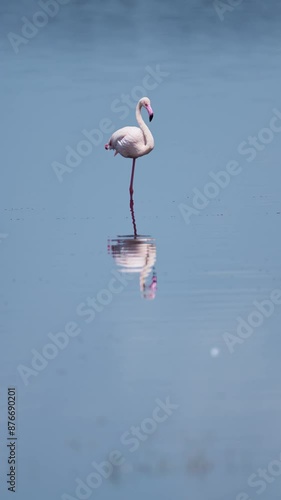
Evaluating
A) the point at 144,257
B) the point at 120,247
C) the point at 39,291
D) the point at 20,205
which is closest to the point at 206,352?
the point at 39,291

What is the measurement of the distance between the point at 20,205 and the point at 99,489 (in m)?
14.0

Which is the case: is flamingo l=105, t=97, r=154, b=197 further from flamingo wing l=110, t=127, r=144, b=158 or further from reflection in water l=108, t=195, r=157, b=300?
reflection in water l=108, t=195, r=157, b=300

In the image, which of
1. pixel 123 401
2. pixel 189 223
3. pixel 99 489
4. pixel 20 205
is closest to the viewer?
pixel 99 489

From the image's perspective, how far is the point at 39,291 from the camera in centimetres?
1156

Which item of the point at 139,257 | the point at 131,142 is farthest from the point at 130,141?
the point at 139,257

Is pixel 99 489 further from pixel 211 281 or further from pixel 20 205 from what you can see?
pixel 20 205

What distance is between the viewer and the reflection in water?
11.7 m

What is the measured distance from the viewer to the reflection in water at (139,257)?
11.7 meters

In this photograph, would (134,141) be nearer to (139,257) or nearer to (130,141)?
(130,141)

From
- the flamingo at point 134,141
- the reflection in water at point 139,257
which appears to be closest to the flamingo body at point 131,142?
the flamingo at point 134,141

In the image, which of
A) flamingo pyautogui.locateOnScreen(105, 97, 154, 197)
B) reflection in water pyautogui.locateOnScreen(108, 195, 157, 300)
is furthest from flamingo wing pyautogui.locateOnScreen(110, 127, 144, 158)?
reflection in water pyautogui.locateOnScreen(108, 195, 157, 300)

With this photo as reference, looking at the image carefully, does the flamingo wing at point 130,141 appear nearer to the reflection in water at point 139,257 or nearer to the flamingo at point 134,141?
the flamingo at point 134,141

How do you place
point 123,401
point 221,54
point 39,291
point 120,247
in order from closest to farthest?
point 123,401, point 39,291, point 120,247, point 221,54

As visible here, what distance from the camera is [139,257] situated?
44.3 ft
